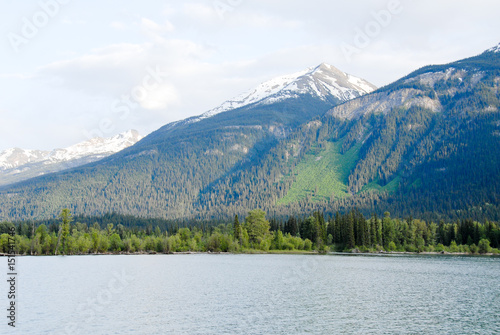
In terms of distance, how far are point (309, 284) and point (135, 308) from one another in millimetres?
35203

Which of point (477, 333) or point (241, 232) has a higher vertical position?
point (241, 232)

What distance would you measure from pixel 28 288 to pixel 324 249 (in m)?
132

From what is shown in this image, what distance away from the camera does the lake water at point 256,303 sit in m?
50.2

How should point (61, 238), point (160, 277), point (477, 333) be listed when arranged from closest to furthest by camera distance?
point (477, 333)
point (160, 277)
point (61, 238)

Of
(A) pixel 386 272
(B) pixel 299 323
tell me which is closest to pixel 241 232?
(A) pixel 386 272

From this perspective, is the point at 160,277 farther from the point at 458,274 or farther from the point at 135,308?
the point at 458,274

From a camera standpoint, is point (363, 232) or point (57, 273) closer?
point (57, 273)

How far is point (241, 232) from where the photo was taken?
192 m

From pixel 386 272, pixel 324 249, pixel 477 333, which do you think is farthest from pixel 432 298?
pixel 324 249

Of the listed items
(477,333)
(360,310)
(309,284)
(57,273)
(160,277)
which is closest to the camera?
(477,333)

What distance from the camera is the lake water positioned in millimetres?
50188

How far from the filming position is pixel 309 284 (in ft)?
280

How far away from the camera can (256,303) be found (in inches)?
2516

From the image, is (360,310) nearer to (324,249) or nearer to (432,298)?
(432,298)
